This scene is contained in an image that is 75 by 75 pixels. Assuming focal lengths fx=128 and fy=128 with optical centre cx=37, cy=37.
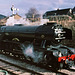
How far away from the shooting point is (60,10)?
2197 inches

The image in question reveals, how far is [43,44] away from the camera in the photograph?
26.2 ft

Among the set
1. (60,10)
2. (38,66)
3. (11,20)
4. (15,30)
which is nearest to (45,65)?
(38,66)

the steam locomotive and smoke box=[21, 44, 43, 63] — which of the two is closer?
the steam locomotive

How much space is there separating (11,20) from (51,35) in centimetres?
748

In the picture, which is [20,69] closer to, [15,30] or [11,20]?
[15,30]

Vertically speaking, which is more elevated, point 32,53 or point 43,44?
point 43,44

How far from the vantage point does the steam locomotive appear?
7.10m

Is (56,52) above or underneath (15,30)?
underneath

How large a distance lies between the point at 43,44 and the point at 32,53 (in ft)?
3.29

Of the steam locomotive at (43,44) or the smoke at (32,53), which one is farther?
the smoke at (32,53)

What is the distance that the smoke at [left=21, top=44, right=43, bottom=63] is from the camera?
794 cm

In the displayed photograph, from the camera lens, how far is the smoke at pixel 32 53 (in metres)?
7.94

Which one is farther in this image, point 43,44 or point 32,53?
point 32,53

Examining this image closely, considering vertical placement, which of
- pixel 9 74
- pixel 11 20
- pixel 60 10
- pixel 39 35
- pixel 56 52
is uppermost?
pixel 60 10
